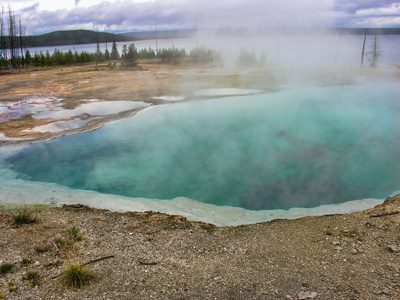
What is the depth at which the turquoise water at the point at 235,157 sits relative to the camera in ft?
23.3

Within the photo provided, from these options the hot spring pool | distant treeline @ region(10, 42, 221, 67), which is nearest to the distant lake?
distant treeline @ region(10, 42, 221, 67)

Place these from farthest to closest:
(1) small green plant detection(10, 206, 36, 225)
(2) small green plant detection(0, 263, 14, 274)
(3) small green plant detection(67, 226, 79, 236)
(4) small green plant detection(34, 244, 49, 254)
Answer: (1) small green plant detection(10, 206, 36, 225) → (3) small green plant detection(67, 226, 79, 236) → (4) small green plant detection(34, 244, 49, 254) → (2) small green plant detection(0, 263, 14, 274)

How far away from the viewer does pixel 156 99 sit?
53.0 ft

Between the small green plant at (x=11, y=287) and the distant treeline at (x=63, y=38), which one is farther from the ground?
the distant treeline at (x=63, y=38)

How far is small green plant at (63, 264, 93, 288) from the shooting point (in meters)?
3.56

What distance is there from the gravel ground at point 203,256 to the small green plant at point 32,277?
0.07ft

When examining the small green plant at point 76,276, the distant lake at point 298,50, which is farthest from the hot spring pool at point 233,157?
the distant lake at point 298,50

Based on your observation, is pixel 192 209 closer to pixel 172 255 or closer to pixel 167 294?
pixel 172 255

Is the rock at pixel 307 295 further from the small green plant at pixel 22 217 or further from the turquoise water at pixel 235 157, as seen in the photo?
the small green plant at pixel 22 217

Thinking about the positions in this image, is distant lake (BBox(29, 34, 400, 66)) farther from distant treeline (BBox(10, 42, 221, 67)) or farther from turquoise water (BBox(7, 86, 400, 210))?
turquoise water (BBox(7, 86, 400, 210))

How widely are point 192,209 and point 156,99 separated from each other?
1094cm

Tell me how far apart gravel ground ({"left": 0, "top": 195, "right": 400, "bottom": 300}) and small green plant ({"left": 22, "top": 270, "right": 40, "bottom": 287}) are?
0.02m

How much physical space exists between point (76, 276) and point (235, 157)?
236 inches

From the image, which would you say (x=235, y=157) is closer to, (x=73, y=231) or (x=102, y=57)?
(x=73, y=231)
